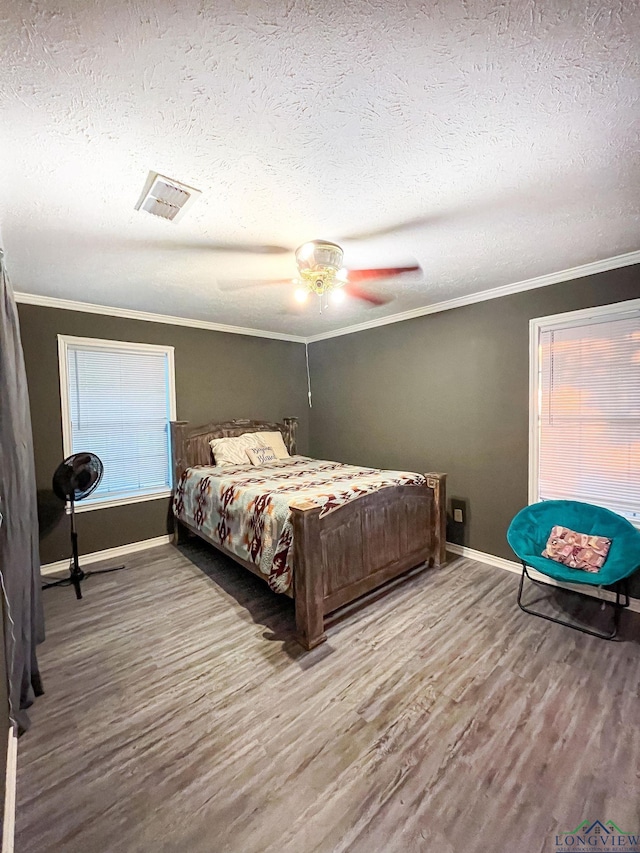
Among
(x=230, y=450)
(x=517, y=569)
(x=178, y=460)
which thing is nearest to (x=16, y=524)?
(x=178, y=460)

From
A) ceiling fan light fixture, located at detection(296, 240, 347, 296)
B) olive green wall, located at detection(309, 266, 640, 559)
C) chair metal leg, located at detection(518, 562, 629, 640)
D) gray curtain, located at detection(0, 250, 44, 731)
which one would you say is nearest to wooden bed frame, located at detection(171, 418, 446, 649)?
olive green wall, located at detection(309, 266, 640, 559)

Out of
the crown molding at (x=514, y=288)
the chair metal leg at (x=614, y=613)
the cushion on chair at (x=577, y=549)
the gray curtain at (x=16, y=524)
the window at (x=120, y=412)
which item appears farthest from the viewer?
the window at (x=120, y=412)

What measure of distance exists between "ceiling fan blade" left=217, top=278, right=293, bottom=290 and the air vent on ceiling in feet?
3.10

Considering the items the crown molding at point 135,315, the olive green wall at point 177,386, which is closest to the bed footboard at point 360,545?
the olive green wall at point 177,386

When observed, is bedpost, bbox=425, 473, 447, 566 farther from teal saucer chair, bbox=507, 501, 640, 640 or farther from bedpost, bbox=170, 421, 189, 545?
bedpost, bbox=170, 421, 189, 545

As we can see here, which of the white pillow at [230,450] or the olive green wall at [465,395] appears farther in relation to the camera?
the white pillow at [230,450]

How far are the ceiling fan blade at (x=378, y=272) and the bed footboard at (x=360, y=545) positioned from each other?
63.7 inches

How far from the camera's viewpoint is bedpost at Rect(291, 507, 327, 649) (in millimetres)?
2076

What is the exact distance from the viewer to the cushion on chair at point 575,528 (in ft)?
7.16

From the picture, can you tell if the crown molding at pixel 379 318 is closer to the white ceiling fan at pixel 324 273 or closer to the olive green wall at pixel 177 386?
the olive green wall at pixel 177 386

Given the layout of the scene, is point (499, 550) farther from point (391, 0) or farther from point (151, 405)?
point (151, 405)

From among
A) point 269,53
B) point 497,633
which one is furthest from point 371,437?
point 269,53

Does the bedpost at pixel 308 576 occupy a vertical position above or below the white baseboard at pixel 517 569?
above

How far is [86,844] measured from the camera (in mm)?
1170
